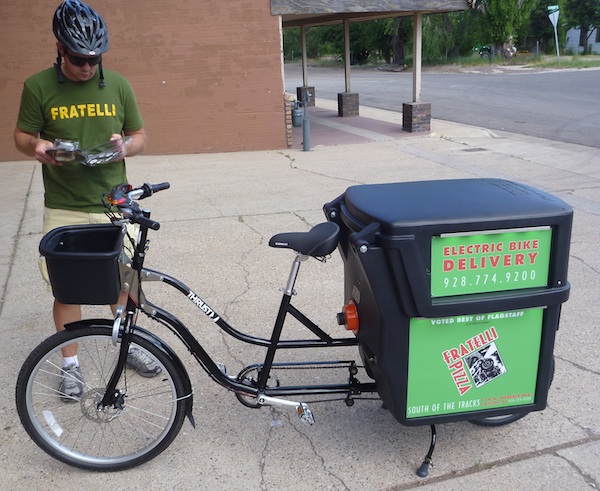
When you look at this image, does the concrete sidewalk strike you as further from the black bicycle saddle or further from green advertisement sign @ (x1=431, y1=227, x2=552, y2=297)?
the black bicycle saddle

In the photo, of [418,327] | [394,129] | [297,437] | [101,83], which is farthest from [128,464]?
[394,129]

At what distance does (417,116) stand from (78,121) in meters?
10.2

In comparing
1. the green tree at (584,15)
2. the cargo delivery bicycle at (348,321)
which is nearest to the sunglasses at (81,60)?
the cargo delivery bicycle at (348,321)

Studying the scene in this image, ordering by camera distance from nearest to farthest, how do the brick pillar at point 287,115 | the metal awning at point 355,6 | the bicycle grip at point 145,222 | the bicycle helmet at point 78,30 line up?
the bicycle grip at point 145,222
the bicycle helmet at point 78,30
the metal awning at point 355,6
the brick pillar at point 287,115

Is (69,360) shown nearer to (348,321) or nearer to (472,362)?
(348,321)

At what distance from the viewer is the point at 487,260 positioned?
2.43m

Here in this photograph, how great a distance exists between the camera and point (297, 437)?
2.99 m

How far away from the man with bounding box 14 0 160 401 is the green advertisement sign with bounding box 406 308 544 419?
132 centimetres

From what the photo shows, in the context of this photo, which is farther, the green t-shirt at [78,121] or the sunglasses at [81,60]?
the green t-shirt at [78,121]

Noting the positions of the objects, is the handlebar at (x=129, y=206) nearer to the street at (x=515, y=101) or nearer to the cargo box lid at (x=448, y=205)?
the cargo box lid at (x=448, y=205)

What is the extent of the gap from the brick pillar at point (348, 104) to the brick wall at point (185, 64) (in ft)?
17.8

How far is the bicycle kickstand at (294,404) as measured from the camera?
8.82 ft

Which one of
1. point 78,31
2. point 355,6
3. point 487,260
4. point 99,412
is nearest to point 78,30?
point 78,31

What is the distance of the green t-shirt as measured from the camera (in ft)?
10.1
